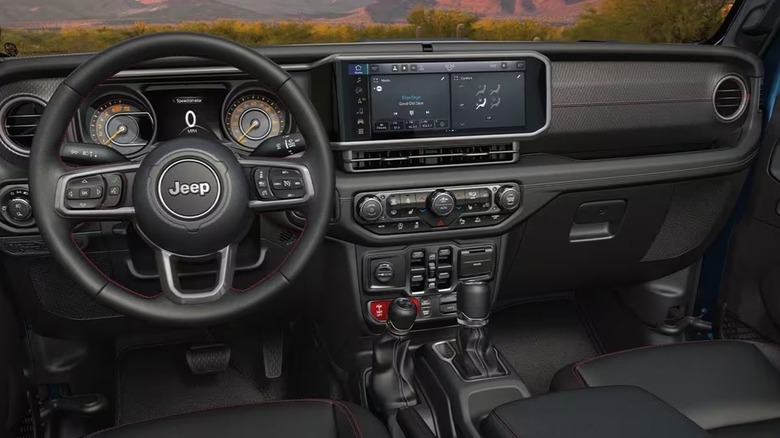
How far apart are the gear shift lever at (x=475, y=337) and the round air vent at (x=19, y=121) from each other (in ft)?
3.74

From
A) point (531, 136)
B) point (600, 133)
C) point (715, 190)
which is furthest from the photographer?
point (715, 190)

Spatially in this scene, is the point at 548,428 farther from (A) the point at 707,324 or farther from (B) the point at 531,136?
(A) the point at 707,324

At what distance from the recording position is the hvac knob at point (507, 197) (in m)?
1.82

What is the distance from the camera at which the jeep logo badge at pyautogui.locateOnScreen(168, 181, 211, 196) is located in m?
1.29

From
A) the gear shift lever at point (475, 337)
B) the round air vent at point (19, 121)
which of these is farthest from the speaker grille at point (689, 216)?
the round air vent at point (19, 121)

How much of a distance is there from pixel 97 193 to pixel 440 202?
837 mm

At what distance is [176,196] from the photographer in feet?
4.22

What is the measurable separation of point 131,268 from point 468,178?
93 cm

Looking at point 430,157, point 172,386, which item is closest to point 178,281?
point 430,157

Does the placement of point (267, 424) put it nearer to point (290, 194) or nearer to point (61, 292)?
point (290, 194)

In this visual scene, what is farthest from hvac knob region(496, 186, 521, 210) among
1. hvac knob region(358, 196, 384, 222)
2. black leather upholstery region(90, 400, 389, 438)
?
black leather upholstery region(90, 400, 389, 438)

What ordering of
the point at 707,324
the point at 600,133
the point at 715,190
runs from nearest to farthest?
the point at 600,133 < the point at 715,190 < the point at 707,324

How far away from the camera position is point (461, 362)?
185cm

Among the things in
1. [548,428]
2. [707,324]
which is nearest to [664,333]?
[707,324]
